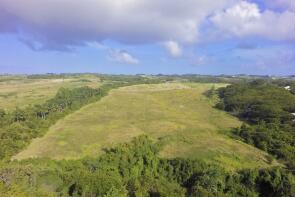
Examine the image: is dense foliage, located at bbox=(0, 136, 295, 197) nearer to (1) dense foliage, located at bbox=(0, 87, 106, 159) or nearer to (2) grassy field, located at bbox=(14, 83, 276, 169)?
(2) grassy field, located at bbox=(14, 83, 276, 169)

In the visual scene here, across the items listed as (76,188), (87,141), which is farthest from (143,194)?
(87,141)

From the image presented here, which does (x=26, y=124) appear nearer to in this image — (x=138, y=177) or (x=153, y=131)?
(x=153, y=131)

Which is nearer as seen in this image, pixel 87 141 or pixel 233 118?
pixel 87 141

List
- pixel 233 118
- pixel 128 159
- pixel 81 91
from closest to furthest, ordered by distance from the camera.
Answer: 1. pixel 128 159
2. pixel 233 118
3. pixel 81 91

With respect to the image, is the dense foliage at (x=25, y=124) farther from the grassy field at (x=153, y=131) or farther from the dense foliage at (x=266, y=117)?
the dense foliage at (x=266, y=117)

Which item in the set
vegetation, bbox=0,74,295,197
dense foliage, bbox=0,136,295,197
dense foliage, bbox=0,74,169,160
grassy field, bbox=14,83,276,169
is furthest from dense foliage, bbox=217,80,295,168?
dense foliage, bbox=0,74,169,160

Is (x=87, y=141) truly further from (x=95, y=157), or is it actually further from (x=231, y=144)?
(x=231, y=144)

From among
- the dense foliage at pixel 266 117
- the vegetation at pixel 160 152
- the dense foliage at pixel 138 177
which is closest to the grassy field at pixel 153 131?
the vegetation at pixel 160 152
